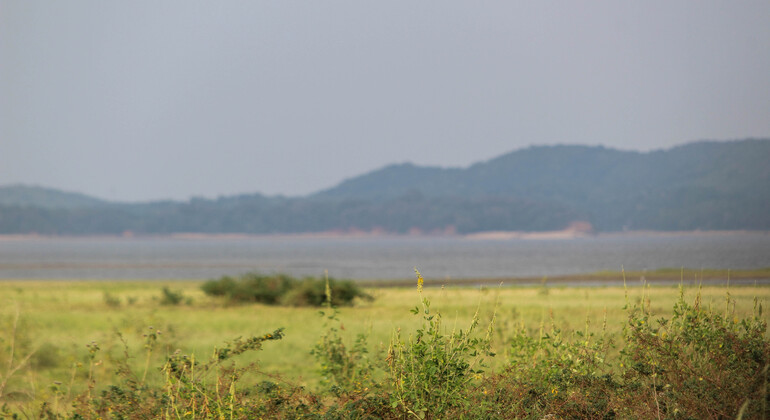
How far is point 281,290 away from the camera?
28.2 m

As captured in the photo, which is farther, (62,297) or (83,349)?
(62,297)

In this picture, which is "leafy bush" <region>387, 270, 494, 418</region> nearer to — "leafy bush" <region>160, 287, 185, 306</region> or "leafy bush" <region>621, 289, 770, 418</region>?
"leafy bush" <region>621, 289, 770, 418</region>

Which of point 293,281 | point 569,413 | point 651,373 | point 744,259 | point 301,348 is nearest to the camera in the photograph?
point 569,413

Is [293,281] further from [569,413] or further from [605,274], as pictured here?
[605,274]

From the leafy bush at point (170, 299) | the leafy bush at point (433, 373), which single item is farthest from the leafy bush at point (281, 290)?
the leafy bush at point (433, 373)

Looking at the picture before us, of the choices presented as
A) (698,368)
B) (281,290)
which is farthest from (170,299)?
(698,368)

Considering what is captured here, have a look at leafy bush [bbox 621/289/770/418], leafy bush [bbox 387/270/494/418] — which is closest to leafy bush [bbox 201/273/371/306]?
leafy bush [bbox 621/289/770/418]

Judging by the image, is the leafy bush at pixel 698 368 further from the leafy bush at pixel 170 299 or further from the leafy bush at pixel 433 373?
the leafy bush at pixel 170 299

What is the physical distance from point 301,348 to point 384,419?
38.6ft

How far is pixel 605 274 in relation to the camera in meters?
54.3

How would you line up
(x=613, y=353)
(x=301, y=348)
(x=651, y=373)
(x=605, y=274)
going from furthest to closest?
(x=605, y=274), (x=301, y=348), (x=613, y=353), (x=651, y=373)

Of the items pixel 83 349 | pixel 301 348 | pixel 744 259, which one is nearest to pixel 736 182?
pixel 744 259

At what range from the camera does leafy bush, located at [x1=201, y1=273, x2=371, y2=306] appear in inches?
1062

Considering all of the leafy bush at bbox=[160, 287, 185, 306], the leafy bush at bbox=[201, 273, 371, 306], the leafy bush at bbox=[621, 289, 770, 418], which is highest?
the leafy bush at bbox=[621, 289, 770, 418]
